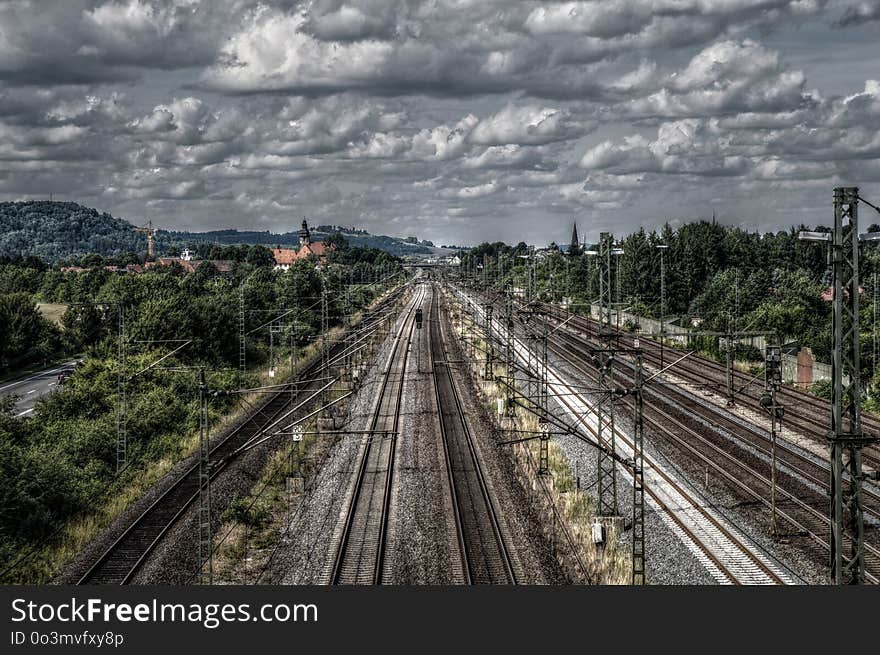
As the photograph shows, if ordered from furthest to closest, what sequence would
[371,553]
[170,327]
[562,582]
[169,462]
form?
[170,327] < [169,462] < [371,553] < [562,582]

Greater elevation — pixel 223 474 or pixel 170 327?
pixel 170 327

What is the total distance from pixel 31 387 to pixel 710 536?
4304 centimetres

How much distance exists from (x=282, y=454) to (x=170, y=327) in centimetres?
1859

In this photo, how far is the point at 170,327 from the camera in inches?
1886

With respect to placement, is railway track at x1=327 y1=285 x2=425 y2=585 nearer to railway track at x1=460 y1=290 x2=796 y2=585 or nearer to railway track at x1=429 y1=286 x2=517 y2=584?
railway track at x1=429 y1=286 x2=517 y2=584

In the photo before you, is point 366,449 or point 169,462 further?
point 366,449

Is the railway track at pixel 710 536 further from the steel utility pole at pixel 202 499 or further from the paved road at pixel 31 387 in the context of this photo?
the paved road at pixel 31 387

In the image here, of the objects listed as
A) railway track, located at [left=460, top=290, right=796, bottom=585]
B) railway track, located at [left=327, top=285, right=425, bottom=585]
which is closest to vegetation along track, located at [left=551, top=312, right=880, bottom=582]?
railway track, located at [left=460, top=290, right=796, bottom=585]

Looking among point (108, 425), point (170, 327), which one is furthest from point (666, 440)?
point (170, 327)

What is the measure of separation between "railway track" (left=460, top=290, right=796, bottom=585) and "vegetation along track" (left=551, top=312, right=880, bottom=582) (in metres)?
1.62

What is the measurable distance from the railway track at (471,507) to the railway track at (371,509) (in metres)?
2.03

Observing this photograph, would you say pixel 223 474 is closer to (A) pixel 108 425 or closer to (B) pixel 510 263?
(A) pixel 108 425

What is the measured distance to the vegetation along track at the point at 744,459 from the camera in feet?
76.8

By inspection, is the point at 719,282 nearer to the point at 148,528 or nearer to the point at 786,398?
the point at 786,398
